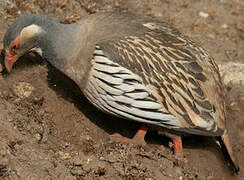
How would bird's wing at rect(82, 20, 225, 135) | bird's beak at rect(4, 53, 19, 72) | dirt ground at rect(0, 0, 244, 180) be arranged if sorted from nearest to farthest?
dirt ground at rect(0, 0, 244, 180)
bird's wing at rect(82, 20, 225, 135)
bird's beak at rect(4, 53, 19, 72)

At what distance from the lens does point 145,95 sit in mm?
5969

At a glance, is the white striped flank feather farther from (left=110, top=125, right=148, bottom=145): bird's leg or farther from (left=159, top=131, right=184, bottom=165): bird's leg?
(left=110, top=125, right=148, bottom=145): bird's leg

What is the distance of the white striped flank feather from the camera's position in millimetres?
5930

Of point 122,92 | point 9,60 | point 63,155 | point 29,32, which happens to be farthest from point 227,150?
point 9,60

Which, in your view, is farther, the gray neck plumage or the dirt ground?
the gray neck plumage

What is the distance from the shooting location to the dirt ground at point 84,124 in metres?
5.71

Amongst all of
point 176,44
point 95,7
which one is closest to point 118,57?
point 176,44

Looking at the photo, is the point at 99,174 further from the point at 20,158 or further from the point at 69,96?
the point at 69,96

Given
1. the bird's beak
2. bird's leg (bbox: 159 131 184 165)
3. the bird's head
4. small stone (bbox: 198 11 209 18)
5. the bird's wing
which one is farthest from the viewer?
small stone (bbox: 198 11 209 18)

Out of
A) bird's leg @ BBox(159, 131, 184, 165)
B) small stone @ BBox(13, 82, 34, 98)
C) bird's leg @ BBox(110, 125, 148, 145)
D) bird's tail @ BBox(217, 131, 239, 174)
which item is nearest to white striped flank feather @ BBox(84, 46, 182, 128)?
bird's leg @ BBox(159, 131, 184, 165)

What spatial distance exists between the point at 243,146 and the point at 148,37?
3584 millimetres

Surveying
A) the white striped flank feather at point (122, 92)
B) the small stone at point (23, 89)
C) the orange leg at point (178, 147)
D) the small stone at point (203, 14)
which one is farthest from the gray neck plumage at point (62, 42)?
the small stone at point (203, 14)

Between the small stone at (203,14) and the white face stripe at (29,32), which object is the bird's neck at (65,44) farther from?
the small stone at (203,14)

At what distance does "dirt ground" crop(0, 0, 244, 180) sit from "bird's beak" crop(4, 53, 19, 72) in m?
0.41
